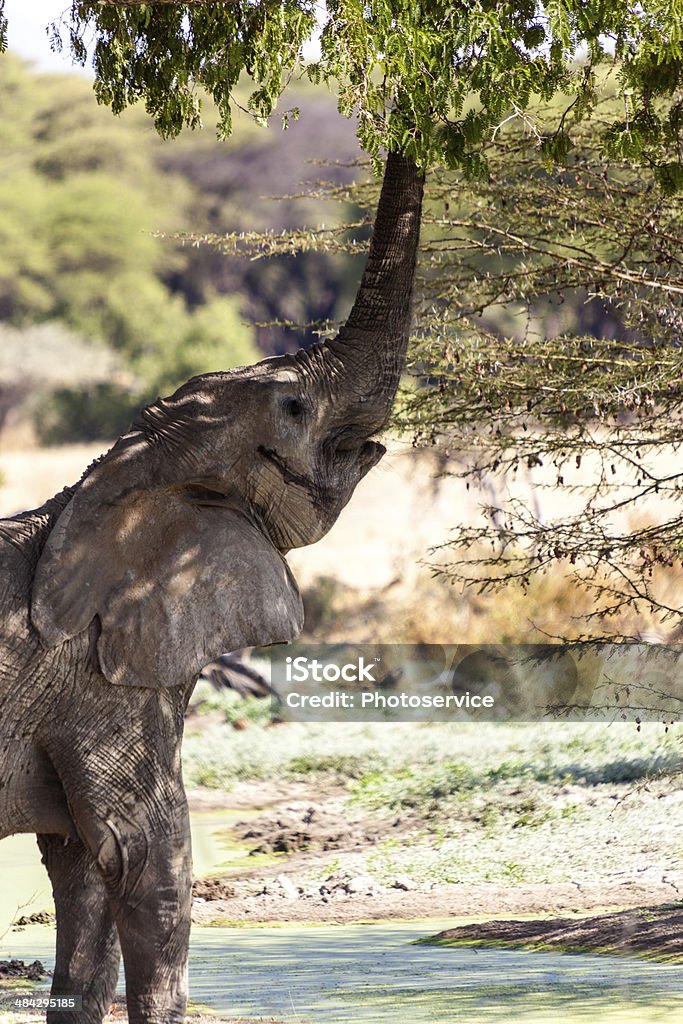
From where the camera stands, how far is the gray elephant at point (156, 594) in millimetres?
3658

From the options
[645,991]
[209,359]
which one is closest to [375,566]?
[209,359]

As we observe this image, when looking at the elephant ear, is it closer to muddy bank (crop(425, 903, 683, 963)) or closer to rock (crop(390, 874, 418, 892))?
muddy bank (crop(425, 903, 683, 963))

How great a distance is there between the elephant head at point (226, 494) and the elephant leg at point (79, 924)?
698mm

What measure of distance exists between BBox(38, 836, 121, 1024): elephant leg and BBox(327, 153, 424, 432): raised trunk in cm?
142

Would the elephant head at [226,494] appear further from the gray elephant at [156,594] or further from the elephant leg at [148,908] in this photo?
the elephant leg at [148,908]

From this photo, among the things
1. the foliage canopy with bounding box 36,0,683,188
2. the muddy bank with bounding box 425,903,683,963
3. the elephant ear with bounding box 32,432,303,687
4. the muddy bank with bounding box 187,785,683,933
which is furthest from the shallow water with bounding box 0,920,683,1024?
the foliage canopy with bounding box 36,0,683,188

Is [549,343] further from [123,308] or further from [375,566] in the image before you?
[123,308]

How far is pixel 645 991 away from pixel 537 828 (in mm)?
4519

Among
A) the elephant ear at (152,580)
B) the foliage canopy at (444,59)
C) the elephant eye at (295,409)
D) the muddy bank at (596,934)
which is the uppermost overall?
the foliage canopy at (444,59)

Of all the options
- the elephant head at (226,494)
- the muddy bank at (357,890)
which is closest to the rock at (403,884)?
the muddy bank at (357,890)

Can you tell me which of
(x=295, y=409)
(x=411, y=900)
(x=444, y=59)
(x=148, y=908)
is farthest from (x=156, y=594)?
(x=411, y=900)

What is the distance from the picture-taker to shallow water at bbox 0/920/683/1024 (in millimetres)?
5336

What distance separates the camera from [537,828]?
33.5ft

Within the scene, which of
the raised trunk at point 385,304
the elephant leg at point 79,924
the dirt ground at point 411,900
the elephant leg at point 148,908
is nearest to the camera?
the elephant leg at point 148,908
